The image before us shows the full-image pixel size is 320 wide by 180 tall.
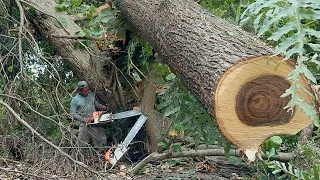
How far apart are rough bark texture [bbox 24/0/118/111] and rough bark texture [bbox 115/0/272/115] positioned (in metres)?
2.27

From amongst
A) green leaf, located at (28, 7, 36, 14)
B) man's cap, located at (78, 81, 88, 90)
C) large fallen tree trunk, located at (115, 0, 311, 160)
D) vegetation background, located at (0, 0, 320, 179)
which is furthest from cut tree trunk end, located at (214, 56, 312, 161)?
green leaf, located at (28, 7, 36, 14)

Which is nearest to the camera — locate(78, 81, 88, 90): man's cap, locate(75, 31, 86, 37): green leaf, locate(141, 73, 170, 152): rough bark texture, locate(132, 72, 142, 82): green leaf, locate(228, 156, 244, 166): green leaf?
locate(228, 156, 244, 166): green leaf

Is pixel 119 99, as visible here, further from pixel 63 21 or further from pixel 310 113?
pixel 310 113

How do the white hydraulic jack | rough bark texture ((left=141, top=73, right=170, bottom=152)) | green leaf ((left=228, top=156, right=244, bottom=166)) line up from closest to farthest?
green leaf ((left=228, top=156, right=244, bottom=166)) → the white hydraulic jack → rough bark texture ((left=141, top=73, right=170, bottom=152))

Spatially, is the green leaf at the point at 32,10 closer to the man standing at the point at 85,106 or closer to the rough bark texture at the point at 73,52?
the rough bark texture at the point at 73,52

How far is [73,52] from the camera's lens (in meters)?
5.80

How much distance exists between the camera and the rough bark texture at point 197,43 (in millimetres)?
2287

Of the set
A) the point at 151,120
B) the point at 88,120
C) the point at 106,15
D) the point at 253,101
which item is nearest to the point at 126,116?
the point at 151,120

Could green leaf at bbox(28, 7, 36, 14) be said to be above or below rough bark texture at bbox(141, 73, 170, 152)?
above

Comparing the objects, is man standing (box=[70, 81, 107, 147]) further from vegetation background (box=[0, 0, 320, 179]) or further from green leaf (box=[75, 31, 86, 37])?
green leaf (box=[75, 31, 86, 37])

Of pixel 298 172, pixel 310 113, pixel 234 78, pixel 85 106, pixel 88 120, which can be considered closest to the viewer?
pixel 310 113

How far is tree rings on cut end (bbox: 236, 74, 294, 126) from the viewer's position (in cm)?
221

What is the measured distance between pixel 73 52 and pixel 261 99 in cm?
399

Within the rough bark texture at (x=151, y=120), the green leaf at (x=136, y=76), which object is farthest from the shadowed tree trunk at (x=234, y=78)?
the rough bark texture at (x=151, y=120)
